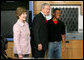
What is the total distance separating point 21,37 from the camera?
2.33 meters

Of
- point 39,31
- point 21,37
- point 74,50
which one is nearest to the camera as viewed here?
point 21,37

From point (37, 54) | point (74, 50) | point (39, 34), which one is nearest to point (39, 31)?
point (39, 34)

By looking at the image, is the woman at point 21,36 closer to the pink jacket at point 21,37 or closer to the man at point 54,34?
the pink jacket at point 21,37

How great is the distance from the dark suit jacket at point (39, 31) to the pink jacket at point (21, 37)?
0.22 meters

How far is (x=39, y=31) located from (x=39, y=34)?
4 centimetres

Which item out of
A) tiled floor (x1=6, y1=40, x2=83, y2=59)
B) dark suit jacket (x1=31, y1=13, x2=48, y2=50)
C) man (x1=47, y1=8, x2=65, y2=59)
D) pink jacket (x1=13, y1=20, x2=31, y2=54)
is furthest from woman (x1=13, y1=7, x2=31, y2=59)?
tiled floor (x1=6, y1=40, x2=83, y2=59)

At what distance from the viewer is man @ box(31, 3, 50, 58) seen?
256 centimetres

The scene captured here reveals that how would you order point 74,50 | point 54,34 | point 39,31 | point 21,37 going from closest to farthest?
point 21,37, point 39,31, point 54,34, point 74,50

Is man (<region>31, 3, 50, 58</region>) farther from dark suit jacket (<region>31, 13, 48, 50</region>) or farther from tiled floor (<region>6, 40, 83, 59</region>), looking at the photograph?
tiled floor (<region>6, 40, 83, 59</region>)

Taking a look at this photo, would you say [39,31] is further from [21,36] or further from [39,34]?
[21,36]

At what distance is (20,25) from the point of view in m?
2.32

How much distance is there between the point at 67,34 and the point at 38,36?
1.25 m

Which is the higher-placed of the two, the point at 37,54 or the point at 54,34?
the point at 54,34

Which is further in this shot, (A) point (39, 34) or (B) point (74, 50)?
(B) point (74, 50)
